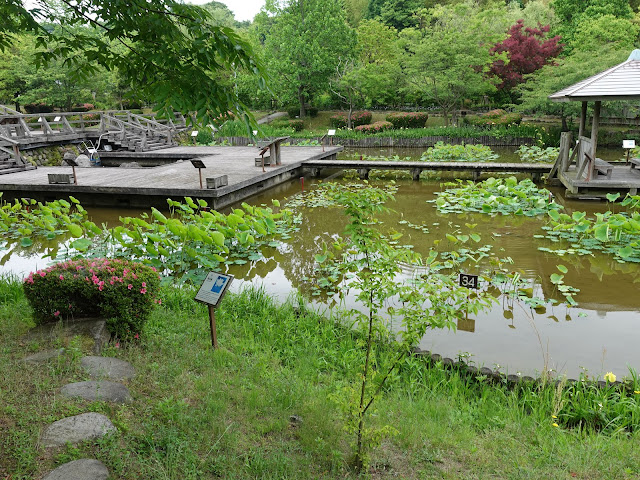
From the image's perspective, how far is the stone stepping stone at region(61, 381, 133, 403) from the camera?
10.4ft

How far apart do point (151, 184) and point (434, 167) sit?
756 cm

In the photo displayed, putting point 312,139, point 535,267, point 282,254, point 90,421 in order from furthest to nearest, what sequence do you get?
point 312,139
point 282,254
point 535,267
point 90,421

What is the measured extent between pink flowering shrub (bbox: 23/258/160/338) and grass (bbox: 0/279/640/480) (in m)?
0.25

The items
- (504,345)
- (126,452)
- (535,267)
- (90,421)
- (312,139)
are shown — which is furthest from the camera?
(312,139)

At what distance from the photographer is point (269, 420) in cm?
321

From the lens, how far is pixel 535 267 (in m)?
7.09

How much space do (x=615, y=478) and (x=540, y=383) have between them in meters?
1.18

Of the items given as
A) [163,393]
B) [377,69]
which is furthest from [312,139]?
[163,393]

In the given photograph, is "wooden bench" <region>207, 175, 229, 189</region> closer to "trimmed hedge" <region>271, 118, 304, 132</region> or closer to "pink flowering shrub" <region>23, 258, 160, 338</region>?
"pink flowering shrub" <region>23, 258, 160, 338</region>

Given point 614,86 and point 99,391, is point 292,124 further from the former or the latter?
point 99,391

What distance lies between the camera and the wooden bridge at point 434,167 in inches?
527

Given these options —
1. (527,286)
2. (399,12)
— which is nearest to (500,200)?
(527,286)

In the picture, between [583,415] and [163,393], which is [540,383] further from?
[163,393]

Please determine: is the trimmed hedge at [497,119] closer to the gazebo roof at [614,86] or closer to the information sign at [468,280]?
the gazebo roof at [614,86]
